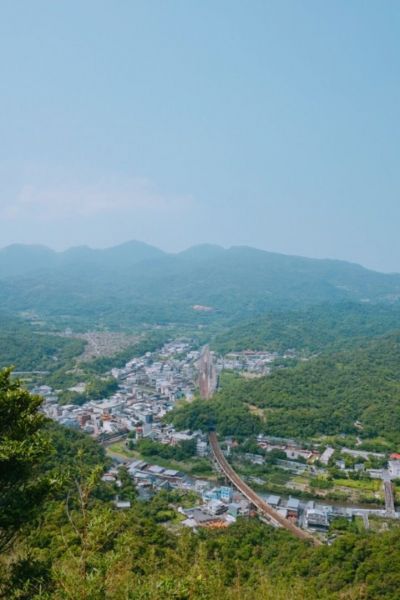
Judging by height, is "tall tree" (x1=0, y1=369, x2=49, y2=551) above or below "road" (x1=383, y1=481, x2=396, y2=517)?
above

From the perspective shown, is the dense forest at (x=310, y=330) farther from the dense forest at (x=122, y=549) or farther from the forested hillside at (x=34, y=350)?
the dense forest at (x=122, y=549)

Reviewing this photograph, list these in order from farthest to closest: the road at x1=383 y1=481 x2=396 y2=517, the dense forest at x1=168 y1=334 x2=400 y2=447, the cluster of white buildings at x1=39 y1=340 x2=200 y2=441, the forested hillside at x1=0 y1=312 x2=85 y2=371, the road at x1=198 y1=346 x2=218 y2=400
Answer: the forested hillside at x1=0 y1=312 x2=85 y2=371
the road at x1=198 y1=346 x2=218 y2=400
the cluster of white buildings at x1=39 y1=340 x2=200 y2=441
the dense forest at x1=168 y1=334 x2=400 y2=447
the road at x1=383 y1=481 x2=396 y2=517

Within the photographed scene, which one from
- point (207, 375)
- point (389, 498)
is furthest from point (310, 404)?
point (207, 375)

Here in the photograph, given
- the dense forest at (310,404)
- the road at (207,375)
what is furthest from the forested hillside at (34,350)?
the dense forest at (310,404)

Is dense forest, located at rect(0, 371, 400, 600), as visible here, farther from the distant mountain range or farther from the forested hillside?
the distant mountain range

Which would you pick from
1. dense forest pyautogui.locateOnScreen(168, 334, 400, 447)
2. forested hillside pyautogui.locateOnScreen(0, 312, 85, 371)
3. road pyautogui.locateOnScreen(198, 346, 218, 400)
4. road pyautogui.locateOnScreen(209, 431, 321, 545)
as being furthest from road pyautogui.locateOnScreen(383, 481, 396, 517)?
forested hillside pyautogui.locateOnScreen(0, 312, 85, 371)

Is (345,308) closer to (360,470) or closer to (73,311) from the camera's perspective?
(73,311)
